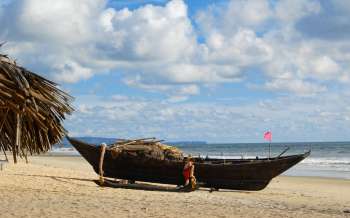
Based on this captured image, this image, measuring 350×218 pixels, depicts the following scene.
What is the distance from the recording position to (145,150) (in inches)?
661

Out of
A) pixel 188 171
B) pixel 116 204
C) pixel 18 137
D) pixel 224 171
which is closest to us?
pixel 116 204

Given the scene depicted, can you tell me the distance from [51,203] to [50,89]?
2.33m

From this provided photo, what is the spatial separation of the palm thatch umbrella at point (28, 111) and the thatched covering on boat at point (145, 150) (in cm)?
519

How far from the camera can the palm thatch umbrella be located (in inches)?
413

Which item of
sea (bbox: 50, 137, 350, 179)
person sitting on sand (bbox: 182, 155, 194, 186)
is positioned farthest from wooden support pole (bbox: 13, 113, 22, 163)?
sea (bbox: 50, 137, 350, 179)

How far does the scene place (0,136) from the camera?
1128cm

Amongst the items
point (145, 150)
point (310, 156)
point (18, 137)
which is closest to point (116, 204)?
point (18, 137)

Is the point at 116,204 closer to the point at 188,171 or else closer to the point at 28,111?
the point at 28,111

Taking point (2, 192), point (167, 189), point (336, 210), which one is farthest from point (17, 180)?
point (336, 210)

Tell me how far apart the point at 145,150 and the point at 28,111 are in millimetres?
6649

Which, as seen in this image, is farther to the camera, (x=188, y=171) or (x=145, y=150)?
(x=145, y=150)

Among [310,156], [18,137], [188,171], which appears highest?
[310,156]

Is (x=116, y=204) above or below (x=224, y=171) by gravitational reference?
below

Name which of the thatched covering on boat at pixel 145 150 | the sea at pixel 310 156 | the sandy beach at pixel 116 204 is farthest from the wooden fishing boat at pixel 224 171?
the sea at pixel 310 156
